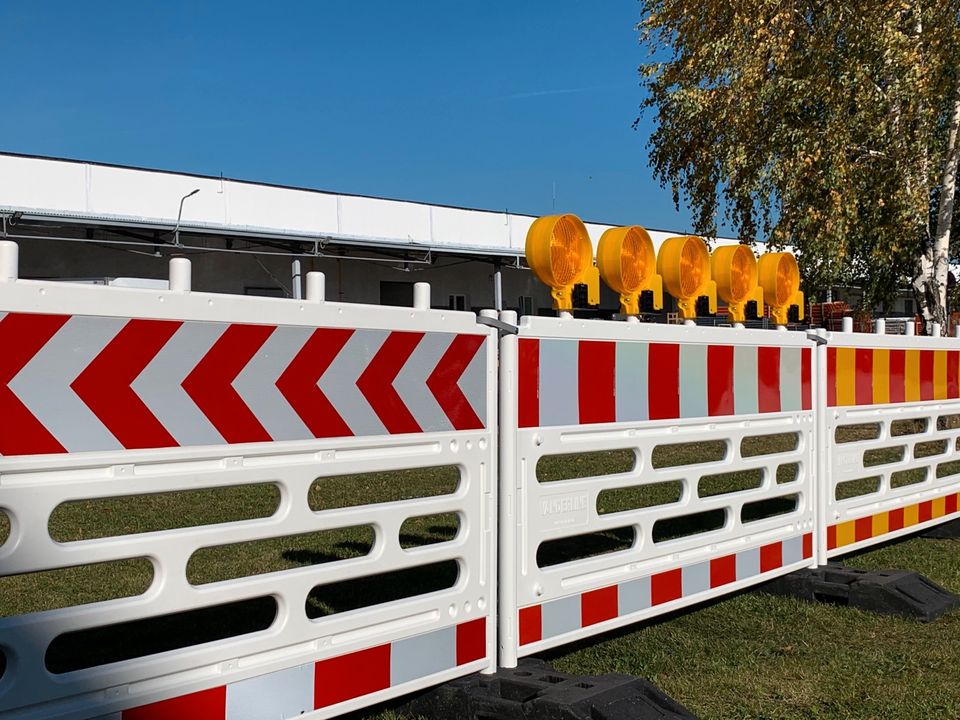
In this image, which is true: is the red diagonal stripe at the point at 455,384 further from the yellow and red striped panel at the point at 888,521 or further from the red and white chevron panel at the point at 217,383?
the yellow and red striped panel at the point at 888,521

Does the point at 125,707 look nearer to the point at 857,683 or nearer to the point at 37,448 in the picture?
the point at 37,448

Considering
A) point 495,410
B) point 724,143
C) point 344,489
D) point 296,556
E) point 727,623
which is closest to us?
point 495,410

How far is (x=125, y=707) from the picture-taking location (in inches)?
113

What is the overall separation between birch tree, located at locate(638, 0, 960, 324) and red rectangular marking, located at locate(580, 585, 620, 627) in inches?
588

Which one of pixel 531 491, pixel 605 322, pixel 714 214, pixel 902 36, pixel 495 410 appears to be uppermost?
pixel 902 36

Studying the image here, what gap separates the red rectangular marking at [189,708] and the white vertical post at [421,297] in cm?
149

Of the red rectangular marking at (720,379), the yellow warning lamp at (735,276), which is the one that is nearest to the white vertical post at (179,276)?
the red rectangular marking at (720,379)

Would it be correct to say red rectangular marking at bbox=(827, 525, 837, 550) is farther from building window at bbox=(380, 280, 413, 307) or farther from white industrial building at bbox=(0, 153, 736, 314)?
building window at bbox=(380, 280, 413, 307)

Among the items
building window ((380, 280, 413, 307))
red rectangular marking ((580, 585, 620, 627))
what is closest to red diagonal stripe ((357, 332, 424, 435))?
red rectangular marking ((580, 585, 620, 627))

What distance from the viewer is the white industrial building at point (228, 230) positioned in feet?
77.6

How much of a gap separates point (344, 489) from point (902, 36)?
12.9m

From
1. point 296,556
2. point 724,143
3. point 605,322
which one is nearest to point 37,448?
point 605,322

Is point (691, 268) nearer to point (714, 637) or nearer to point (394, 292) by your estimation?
point (714, 637)

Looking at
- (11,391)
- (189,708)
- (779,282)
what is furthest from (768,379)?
(11,391)
